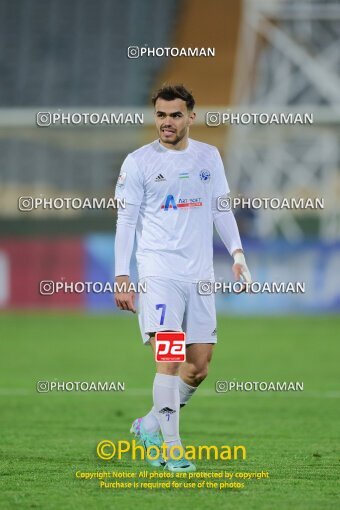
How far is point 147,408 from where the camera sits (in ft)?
33.9

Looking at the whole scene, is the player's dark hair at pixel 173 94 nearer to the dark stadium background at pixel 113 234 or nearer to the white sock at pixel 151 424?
the white sock at pixel 151 424

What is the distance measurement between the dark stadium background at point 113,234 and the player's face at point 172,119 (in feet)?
6.30

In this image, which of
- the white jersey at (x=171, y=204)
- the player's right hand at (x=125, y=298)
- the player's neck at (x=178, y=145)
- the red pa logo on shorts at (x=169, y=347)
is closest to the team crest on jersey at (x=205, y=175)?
the white jersey at (x=171, y=204)

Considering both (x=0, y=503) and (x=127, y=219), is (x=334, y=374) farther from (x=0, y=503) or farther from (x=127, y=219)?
(x=0, y=503)

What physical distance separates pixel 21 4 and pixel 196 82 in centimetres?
639

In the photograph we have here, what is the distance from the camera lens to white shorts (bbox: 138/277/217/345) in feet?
21.9

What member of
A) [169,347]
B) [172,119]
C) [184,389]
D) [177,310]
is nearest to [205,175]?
[172,119]

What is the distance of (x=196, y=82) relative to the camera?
3719 cm

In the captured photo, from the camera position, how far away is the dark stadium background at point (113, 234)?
26.0 feet

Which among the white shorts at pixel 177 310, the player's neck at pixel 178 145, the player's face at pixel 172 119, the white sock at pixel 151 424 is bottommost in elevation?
the white sock at pixel 151 424

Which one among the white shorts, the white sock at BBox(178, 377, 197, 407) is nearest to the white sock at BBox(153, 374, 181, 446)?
the white shorts

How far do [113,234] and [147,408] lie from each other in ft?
45.4

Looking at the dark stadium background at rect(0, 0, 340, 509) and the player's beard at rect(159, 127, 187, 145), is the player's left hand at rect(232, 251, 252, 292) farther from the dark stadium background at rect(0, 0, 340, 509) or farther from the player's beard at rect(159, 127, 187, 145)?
the dark stadium background at rect(0, 0, 340, 509)

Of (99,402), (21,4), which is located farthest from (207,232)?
(21,4)
